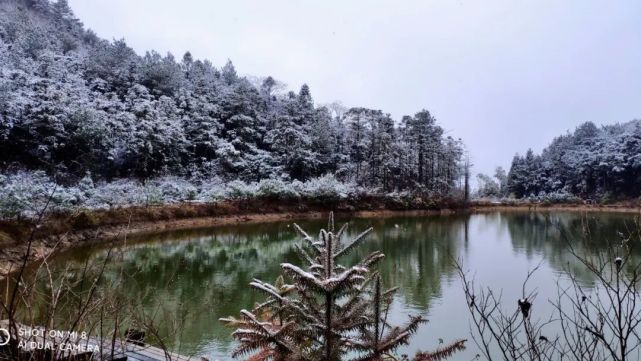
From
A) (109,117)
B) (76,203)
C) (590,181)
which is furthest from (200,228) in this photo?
(590,181)

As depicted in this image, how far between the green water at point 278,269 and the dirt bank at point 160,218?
917mm

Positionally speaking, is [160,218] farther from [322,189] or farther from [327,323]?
[327,323]

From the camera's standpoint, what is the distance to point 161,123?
23250mm

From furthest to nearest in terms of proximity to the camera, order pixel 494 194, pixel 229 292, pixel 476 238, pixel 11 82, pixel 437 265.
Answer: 1. pixel 494 194
2. pixel 11 82
3. pixel 476 238
4. pixel 437 265
5. pixel 229 292

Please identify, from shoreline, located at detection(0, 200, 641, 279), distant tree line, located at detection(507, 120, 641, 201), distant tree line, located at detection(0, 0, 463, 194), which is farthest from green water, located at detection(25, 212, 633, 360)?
distant tree line, located at detection(507, 120, 641, 201)

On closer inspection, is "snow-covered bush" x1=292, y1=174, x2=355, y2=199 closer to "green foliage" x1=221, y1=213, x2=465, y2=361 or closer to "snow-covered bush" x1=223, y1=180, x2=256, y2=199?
"snow-covered bush" x1=223, y1=180, x2=256, y2=199

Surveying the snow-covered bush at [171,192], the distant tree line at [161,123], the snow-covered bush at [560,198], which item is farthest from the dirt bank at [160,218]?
the snow-covered bush at [560,198]

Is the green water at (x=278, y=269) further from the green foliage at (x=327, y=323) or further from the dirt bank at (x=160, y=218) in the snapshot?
the dirt bank at (x=160, y=218)

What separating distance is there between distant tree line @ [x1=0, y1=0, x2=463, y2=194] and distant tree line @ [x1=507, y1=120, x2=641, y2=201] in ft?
32.8

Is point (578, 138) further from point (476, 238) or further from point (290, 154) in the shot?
point (476, 238)

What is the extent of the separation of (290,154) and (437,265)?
61.1 ft

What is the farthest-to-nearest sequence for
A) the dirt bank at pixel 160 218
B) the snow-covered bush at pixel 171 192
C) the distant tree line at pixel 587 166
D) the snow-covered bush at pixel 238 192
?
1. the distant tree line at pixel 587 166
2. the snow-covered bush at pixel 238 192
3. the snow-covered bush at pixel 171 192
4. the dirt bank at pixel 160 218

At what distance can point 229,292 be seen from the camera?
24.9 feet

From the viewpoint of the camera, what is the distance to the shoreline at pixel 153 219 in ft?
32.3
